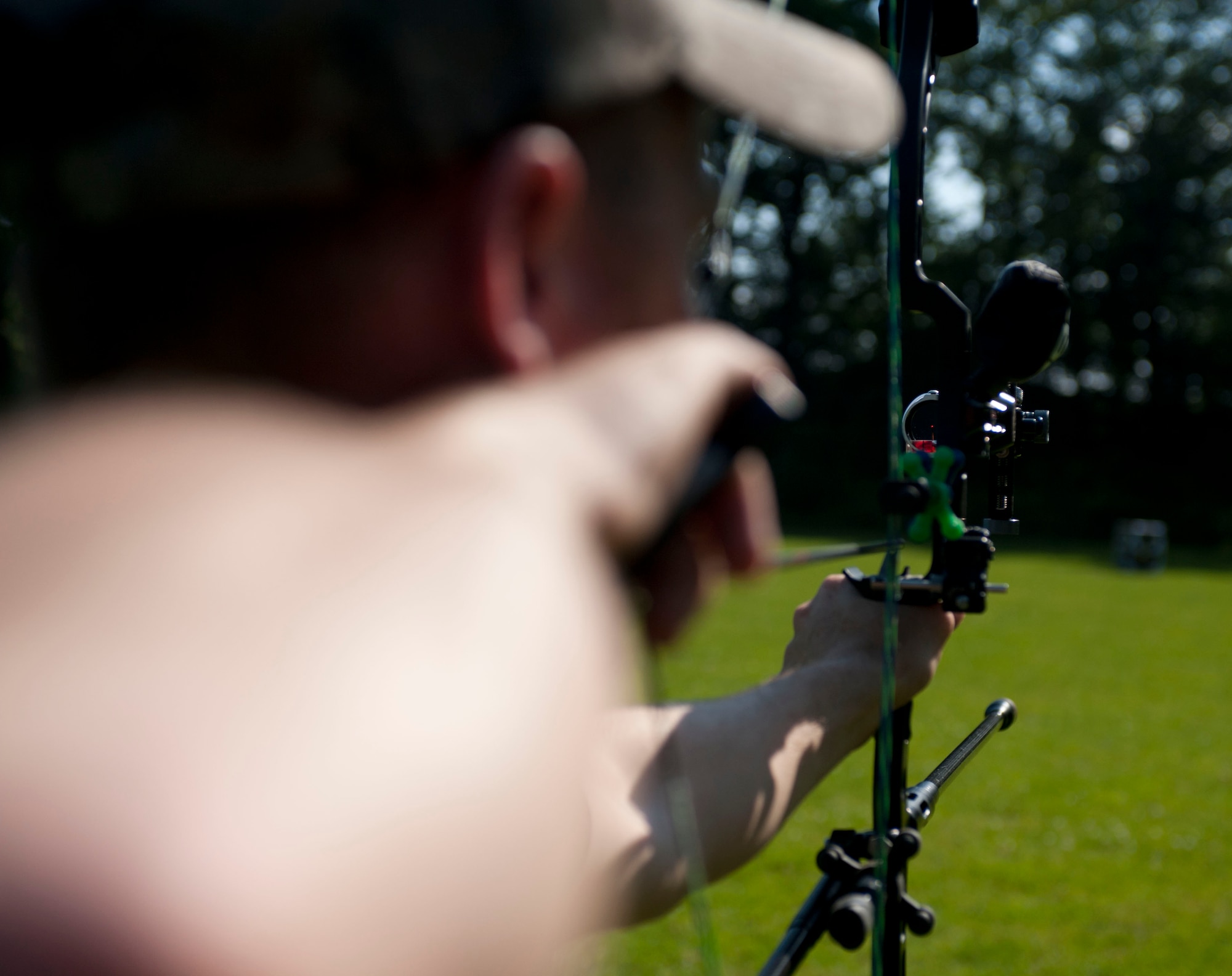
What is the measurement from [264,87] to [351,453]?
5.4 inches

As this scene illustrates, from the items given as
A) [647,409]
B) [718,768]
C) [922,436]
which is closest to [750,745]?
[718,768]

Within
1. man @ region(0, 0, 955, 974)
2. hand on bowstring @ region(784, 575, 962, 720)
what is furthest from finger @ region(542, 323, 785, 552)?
hand on bowstring @ region(784, 575, 962, 720)

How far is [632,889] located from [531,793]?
727 millimetres

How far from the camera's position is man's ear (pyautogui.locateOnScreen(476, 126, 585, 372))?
0.38m

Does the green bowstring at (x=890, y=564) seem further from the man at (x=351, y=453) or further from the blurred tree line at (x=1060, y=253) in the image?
the man at (x=351, y=453)

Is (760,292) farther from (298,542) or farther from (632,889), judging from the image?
(298,542)

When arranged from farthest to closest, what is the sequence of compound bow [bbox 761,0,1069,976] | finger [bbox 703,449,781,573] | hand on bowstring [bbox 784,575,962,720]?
1. hand on bowstring [bbox 784,575,962,720]
2. compound bow [bbox 761,0,1069,976]
3. finger [bbox 703,449,781,573]

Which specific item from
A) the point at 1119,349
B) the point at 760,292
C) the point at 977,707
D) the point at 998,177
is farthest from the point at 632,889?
the point at 1119,349

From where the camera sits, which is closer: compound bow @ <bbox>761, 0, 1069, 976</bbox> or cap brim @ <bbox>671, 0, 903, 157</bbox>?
cap brim @ <bbox>671, 0, 903, 157</bbox>

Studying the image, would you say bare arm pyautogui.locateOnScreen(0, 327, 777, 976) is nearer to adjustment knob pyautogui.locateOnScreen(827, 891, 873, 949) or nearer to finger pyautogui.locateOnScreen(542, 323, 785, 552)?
finger pyautogui.locateOnScreen(542, 323, 785, 552)

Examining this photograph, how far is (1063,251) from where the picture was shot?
30.8ft

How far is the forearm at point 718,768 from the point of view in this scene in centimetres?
95

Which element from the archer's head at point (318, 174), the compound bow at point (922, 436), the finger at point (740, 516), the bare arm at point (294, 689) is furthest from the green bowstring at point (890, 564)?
the bare arm at point (294, 689)

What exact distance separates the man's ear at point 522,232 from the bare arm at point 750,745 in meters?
0.59
